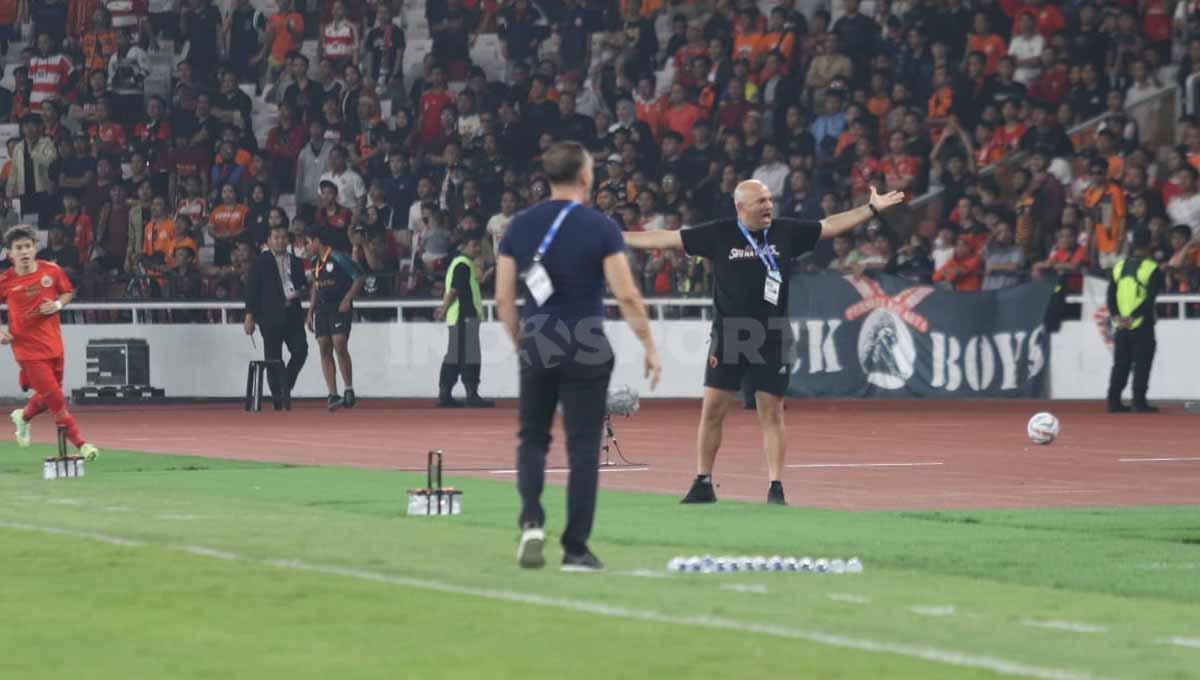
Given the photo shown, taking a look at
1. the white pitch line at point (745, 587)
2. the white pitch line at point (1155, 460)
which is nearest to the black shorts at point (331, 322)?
the white pitch line at point (1155, 460)

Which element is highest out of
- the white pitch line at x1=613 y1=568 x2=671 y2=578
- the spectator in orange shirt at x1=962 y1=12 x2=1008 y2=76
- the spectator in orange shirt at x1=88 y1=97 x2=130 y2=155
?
the spectator in orange shirt at x1=962 y1=12 x2=1008 y2=76

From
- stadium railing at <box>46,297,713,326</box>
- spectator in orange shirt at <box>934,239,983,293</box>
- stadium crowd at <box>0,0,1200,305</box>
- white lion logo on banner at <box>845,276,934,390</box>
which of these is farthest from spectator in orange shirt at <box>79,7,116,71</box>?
spectator in orange shirt at <box>934,239,983,293</box>

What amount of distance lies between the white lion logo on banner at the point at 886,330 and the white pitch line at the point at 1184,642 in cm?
2109

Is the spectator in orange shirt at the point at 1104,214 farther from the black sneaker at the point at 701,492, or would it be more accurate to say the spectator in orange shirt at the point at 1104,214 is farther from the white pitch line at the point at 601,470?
the black sneaker at the point at 701,492

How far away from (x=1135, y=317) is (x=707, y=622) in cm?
1974

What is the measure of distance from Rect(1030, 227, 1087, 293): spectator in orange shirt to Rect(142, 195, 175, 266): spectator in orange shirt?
1335 centimetres

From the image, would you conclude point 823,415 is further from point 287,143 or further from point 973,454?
point 287,143

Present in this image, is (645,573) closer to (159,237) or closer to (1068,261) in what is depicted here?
(1068,261)

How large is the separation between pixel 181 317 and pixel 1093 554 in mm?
23670

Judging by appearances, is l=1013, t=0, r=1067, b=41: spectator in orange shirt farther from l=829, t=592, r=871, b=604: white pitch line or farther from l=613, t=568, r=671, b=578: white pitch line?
l=829, t=592, r=871, b=604: white pitch line

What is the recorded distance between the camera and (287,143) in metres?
36.8

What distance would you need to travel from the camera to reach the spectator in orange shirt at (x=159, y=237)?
35.1 metres

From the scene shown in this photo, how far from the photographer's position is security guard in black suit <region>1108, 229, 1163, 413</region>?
27.5 meters

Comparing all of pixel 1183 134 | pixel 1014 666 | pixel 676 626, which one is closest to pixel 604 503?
pixel 676 626
